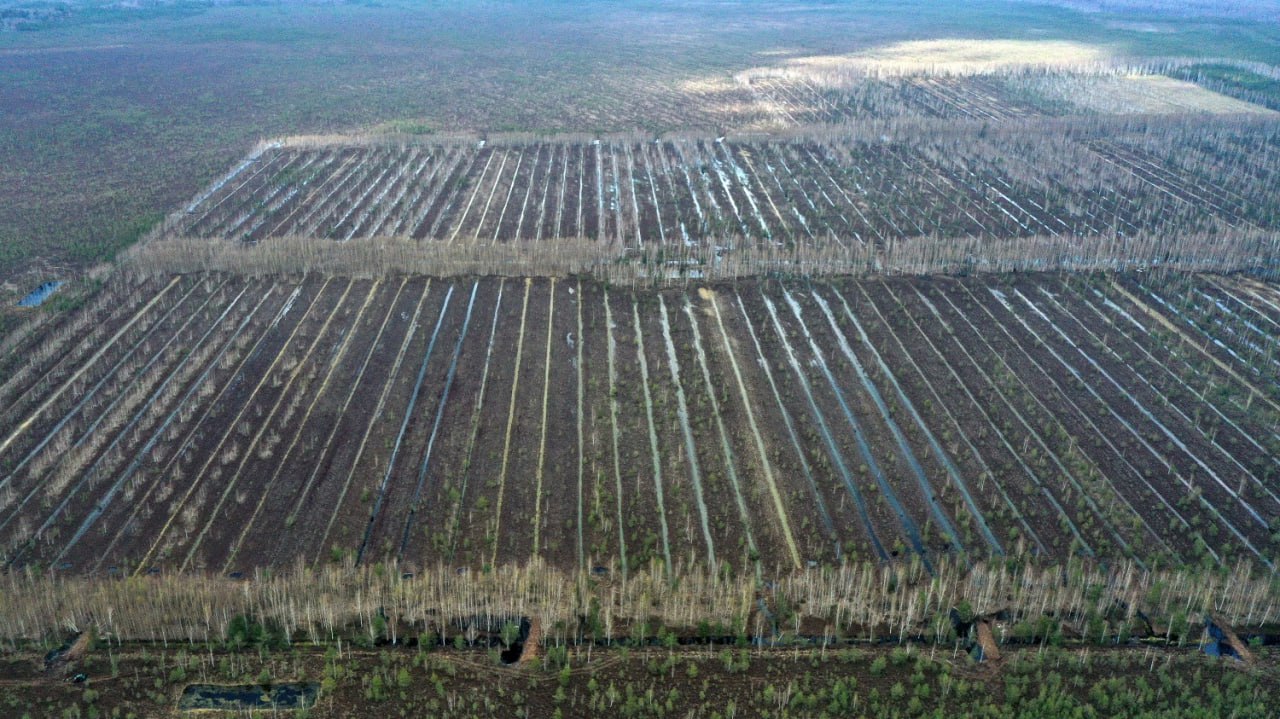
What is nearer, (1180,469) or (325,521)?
(325,521)

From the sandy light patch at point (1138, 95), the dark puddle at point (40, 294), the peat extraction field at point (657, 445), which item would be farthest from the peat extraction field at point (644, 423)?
the sandy light patch at point (1138, 95)

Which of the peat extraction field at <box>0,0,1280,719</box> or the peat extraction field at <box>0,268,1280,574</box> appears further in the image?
the peat extraction field at <box>0,268,1280,574</box>

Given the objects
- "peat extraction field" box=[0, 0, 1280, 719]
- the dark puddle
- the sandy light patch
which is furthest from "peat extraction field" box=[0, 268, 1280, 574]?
the sandy light patch

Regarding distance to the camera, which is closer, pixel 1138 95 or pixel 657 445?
pixel 657 445

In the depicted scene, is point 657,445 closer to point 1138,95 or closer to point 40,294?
point 40,294

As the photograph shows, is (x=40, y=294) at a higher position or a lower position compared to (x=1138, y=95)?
lower

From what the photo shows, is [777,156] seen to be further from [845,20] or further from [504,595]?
[845,20]

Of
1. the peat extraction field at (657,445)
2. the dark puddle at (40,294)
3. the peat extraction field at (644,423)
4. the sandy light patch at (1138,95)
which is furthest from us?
the sandy light patch at (1138,95)

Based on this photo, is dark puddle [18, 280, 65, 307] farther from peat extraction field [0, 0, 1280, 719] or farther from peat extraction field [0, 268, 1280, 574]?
peat extraction field [0, 268, 1280, 574]

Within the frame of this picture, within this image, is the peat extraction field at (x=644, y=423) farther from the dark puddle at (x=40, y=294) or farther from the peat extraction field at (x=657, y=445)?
the dark puddle at (x=40, y=294)

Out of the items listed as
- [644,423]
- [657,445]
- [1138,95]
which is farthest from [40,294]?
[1138,95]

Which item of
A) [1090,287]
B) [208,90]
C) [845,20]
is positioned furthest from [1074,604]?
[845,20]
